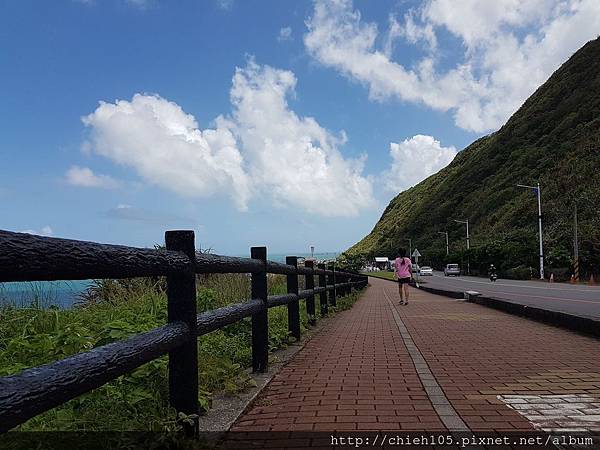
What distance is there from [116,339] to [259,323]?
4.74 ft

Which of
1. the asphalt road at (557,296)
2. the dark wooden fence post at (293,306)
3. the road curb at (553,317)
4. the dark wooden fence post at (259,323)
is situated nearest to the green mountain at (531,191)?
the asphalt road at (557,296)

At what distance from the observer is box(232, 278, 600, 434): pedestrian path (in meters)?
3.69

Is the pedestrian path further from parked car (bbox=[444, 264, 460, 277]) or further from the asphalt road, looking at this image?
parked car (bbox=[444, 264, 460, 277])

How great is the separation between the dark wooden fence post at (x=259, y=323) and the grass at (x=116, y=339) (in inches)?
7.2

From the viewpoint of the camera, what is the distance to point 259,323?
17.2 feet

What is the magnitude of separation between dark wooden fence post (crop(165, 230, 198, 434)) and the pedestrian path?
0.51m

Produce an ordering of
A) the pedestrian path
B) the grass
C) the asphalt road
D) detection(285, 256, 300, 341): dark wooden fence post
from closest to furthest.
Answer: the grass
the pedestrian path
detection(285, 256, 300, 341): dark wooden fence post
the asphalt road

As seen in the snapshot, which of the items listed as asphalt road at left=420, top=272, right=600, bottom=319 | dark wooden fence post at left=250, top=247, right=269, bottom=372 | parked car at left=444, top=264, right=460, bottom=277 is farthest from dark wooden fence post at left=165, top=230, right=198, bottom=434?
parked car at left=444, top=264, right=460, bottom=277

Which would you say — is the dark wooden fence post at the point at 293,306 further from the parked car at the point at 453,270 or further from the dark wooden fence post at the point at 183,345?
the parked car at the point at 453,270

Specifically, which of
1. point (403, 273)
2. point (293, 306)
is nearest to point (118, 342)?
point (293, 306)

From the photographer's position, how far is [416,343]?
7.45m

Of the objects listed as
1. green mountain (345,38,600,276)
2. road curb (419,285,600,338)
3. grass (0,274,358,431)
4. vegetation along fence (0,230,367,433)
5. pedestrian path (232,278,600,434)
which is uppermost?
green mountain (345,38,600,276)

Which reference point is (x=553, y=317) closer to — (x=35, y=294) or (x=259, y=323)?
(x=259, y=323)

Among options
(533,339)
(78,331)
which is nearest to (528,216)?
(533,339)
